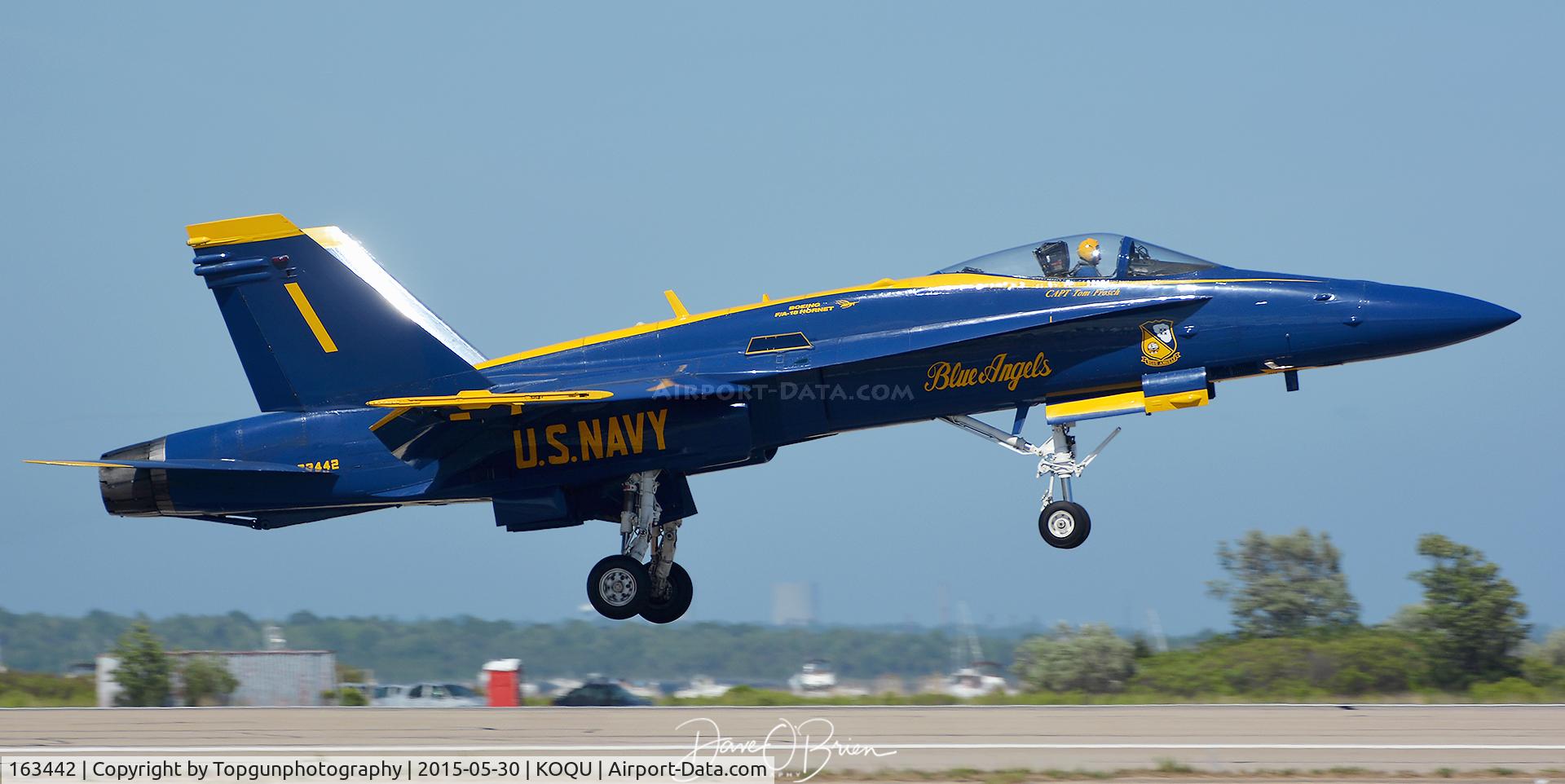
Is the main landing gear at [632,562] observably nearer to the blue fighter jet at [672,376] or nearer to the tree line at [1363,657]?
the blue fighter jet at [672,376]

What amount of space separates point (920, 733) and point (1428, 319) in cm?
682

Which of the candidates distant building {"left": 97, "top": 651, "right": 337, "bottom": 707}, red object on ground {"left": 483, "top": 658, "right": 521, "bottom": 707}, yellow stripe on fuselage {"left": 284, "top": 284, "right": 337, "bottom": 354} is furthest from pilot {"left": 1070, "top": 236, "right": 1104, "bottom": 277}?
distant building {"left": 97, "top": 651, "right": 337, "bottom": 707}

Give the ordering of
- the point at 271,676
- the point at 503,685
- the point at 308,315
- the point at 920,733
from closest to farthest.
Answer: the point at 920,733 < the point at 308,315 < the point at 503,685 < the point at 271,676

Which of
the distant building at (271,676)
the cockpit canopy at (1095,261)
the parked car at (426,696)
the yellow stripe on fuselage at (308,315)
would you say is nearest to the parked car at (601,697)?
the parked car at (426,696)

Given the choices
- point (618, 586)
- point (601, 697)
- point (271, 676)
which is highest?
point (618, 586)

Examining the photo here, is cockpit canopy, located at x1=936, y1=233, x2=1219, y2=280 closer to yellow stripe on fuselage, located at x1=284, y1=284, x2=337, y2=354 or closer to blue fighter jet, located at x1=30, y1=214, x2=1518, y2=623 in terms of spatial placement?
blue fighter jet, located at x1=30, y1=214, x2=1518, y2=623

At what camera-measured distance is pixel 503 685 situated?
23.3 metres

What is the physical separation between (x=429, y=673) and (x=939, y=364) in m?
14.3

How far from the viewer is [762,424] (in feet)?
55.4

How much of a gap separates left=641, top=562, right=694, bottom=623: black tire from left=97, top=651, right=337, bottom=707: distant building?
320 inches

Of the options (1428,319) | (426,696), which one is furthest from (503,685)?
(1428,319)

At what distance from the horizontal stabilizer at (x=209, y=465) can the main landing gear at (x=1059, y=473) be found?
801 centimetres

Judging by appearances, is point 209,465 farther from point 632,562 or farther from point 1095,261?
point 1095,261

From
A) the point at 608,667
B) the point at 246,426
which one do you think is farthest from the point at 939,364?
the point at 608,667
